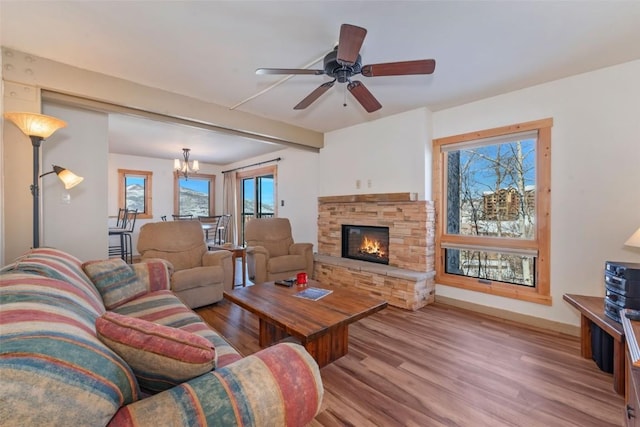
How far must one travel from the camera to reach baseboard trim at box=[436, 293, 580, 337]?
2.72 m

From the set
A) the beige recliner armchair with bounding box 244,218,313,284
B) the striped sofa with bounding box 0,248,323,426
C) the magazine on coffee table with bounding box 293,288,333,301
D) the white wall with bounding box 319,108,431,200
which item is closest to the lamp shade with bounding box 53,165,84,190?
the striped sofa with bounding box 0,248,323,426

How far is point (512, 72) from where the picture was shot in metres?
2.64

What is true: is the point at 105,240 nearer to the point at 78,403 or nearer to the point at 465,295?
the point at 78,403

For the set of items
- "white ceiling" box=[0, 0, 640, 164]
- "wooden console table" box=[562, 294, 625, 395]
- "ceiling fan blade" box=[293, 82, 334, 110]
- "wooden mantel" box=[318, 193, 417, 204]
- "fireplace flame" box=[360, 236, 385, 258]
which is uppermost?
"white ceiling" box=[0, 0, 640, 164]

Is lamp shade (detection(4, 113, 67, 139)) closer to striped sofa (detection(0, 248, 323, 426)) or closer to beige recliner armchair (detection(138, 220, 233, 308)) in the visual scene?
beige recliner armchair (detection(138, 220, 233, 308))

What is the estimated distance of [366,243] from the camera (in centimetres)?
422

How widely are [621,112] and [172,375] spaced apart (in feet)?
12.5

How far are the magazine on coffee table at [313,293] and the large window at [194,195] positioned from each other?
568 cm

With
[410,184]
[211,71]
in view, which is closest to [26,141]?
[211,71]

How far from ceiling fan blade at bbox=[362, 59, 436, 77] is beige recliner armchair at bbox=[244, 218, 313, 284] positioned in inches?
110

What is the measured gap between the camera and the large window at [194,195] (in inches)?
276

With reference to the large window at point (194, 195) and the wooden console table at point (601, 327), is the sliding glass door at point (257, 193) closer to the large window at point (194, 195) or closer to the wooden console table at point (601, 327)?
the large window at point (194, 195)

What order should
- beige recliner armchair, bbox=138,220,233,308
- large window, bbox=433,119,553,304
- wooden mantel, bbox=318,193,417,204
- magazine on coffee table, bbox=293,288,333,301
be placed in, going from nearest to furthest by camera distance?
1. magazine on coffee table, bbox=293,288,333,301
2. large window, bbox=433,119,553,304
3. beige recliner armchair, bbox=138,220,233,308
4. wooden mantel, bbox=318,193,417,204

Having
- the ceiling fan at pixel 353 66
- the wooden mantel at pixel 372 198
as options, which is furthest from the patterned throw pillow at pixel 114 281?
the wooden mantel at pixel 372 198
